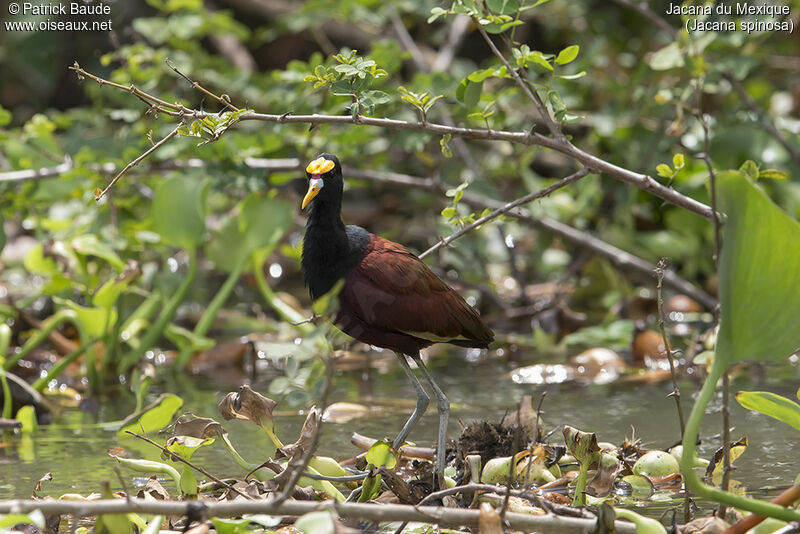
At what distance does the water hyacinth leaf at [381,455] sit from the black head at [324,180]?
2.45 feet

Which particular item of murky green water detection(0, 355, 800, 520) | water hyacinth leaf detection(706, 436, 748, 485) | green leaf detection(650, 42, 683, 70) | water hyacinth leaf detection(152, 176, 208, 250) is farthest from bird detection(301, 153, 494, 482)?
green leaf detection(650, 42, 683, 70)

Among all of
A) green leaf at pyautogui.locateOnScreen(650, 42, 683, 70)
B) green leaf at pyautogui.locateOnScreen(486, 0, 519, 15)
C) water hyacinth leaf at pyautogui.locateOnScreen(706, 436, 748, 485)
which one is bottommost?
water hyacinth leaf at pyautogui.locateOnScreen(706, 436, 748, 485)

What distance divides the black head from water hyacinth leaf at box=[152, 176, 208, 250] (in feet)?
4.29

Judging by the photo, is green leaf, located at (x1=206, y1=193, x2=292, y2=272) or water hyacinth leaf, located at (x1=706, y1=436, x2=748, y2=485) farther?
green leaf, located at (x1=206, y1=193, x2=292, y2=272)

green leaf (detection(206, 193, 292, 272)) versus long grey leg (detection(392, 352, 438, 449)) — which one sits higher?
green leaf (detection(206, 193, 292, 272))

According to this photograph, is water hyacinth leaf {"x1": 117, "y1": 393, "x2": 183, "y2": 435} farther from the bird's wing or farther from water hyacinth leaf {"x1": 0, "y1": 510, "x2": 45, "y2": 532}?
water hyacinth leaf {"x1": 0, "y1": 510, "x2": 45, "y2": 532}

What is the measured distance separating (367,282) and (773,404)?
116 cm

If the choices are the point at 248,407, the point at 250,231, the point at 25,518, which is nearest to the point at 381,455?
the point at 248,407

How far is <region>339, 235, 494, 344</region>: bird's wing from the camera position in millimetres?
Answer: 2826

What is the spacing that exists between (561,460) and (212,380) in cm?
204

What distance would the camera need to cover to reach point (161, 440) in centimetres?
351

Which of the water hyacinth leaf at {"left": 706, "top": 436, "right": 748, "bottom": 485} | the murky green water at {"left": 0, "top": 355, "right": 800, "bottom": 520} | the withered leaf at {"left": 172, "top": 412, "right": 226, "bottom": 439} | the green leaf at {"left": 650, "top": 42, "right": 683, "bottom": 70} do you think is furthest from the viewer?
the green leaf at {"left": 650, "top": 42, "right": 683, "bottom": 70}

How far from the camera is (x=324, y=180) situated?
2.94 meters

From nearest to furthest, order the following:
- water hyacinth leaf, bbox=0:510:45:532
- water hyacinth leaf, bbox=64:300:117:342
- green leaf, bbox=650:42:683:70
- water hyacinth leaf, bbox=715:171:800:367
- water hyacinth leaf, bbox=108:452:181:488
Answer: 1. water hyacinth leaf, bbox=0:510:45:532
2. water hyacinth leaf, bbox=715:171:800:367
3. water hyacinth leaf, bbox=108:452:181:488
4. water hyacinth leaf, bbox=64:300:117:342
5. green leaf, bbox=650:42:683:70
